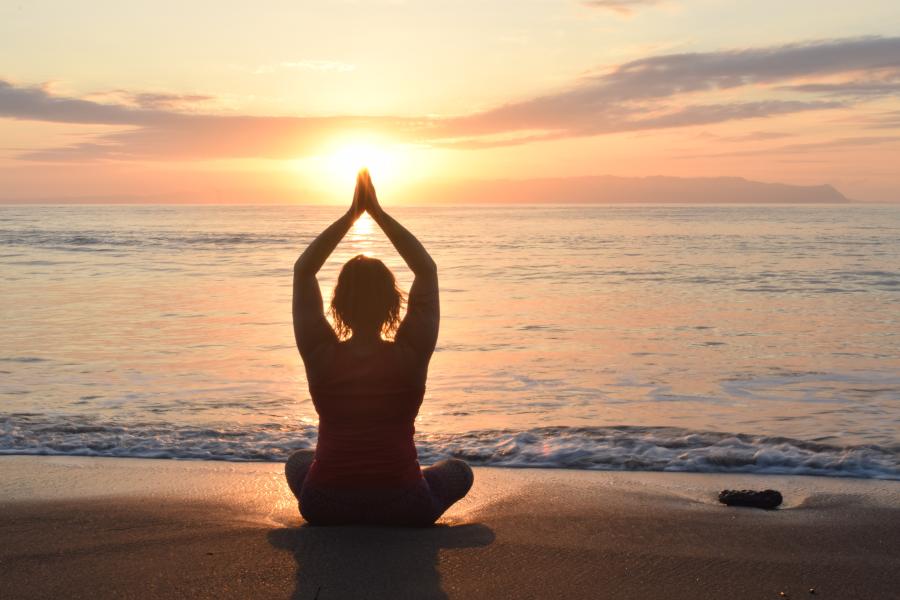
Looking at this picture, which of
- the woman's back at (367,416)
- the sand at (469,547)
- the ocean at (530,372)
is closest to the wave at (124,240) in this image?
the ocean at (530,372)

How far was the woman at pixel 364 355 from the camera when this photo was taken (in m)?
4.01

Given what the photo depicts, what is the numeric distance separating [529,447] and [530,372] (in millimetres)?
3373

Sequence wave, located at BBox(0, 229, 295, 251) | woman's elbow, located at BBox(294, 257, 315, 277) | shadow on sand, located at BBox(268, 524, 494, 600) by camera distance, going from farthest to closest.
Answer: wave, located at BBox(0, 229, 295, 251)
woman's elbow, located at BBox(294, 257, 315, 277)
shadow on sand, located at BBox(268, 524, 494, 600)

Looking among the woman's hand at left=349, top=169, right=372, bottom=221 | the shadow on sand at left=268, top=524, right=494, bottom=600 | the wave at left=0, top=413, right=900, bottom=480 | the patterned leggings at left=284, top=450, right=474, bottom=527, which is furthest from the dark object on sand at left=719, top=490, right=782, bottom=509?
the woman's hand at left=349, top=169, right=372, bottom=221

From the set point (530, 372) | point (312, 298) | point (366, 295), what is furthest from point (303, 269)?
point (530, 372)

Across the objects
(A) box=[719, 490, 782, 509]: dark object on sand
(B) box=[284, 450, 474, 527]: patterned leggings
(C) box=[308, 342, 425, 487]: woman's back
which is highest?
(C) box=[308, 342, 425, 487]: woman's back

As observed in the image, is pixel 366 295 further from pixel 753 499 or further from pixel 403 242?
pixel 753 499

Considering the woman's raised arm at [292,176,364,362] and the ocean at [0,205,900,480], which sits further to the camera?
the ocean at [0,205,900,480]

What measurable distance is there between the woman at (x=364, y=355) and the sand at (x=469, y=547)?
0.30 metres

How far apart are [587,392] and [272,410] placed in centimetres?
317

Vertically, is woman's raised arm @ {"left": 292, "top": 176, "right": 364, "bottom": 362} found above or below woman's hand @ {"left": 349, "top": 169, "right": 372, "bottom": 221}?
below

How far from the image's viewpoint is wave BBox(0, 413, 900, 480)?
6805 mm

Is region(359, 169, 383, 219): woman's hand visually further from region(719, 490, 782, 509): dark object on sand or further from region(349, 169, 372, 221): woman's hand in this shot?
region(719, 490, 782, 509): dark object on sand

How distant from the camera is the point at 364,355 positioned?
13.2ft
